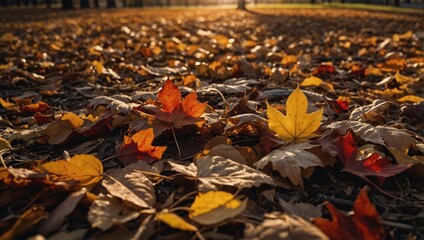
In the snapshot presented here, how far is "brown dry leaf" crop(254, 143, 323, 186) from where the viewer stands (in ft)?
3.76

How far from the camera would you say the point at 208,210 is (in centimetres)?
94

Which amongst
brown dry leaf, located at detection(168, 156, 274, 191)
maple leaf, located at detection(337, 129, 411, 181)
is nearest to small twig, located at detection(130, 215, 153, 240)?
brown dry leaf, located at detection(168, 156, 274, 191)

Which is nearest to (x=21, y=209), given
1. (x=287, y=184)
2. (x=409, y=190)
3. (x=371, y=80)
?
(x=287, y=184)

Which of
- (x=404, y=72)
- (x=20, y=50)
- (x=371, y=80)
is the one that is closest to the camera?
(x=371, y=80)

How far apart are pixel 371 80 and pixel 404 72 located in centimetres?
49

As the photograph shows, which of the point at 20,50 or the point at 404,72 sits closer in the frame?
the point at 404,72

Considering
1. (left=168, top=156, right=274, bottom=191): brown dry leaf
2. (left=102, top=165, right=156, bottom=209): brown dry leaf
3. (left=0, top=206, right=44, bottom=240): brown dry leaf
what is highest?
(left=168, top=156, right=274, bottom=191): brown dry leaf

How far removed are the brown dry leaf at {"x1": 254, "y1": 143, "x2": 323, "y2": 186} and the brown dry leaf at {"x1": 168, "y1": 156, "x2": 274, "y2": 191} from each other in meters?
0.07

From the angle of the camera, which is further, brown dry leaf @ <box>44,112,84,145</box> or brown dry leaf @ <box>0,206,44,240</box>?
brown dry leaf @ <box>44,112,84,145</box>

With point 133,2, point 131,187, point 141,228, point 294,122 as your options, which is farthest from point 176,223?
point 133,2

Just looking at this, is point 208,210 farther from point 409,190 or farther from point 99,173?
point 409,190

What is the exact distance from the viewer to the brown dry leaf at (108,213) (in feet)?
3.04

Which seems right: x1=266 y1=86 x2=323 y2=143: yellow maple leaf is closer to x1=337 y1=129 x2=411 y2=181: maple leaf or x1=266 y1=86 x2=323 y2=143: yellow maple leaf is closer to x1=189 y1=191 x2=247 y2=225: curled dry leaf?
x1=337 y1=129 x2=411 y2=181: maple leaf

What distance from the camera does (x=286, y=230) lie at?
0.86 metres
